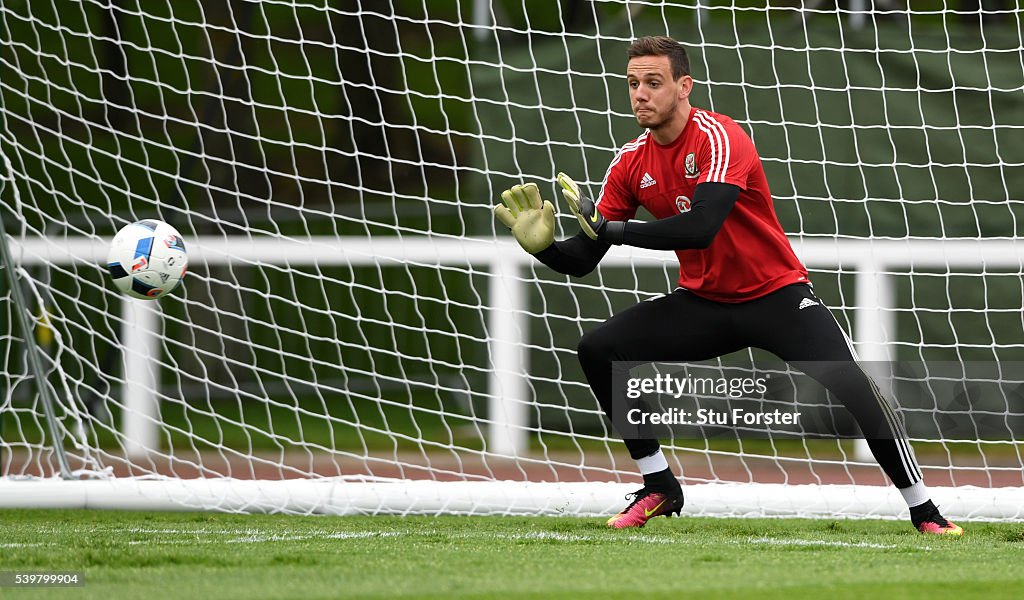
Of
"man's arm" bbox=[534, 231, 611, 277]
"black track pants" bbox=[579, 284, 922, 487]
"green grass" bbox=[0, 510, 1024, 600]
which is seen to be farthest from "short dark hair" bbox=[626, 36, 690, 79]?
"green grass" bbox=[0, 510, 1024, 600]

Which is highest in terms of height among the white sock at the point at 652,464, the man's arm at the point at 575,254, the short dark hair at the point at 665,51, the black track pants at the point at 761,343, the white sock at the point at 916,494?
the short dark hair at the point at 665,51

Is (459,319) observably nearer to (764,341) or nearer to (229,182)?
(229,182)

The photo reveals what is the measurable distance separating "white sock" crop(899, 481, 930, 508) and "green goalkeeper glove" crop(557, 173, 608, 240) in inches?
57.6

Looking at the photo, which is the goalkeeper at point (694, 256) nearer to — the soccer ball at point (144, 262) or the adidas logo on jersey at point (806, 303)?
the adidas logo on jersey at point (806, 303)

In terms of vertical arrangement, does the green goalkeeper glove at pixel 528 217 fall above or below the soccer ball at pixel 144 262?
below

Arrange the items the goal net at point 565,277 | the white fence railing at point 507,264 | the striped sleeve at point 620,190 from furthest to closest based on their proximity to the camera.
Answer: the white fence railing at point 507,264 < the goal net at point 565,277 < the striped sleeve at point 620,190

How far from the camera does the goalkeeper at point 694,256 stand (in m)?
4.75

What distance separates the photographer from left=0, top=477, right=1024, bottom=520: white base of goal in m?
5.76

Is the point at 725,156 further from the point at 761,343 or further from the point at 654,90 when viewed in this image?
the point at 761,343

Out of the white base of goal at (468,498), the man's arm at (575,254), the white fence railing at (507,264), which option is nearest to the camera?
the man's arm at (575,254)

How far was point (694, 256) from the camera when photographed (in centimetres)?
504

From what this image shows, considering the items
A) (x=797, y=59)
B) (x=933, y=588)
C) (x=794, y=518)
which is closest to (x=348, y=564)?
(x=933, y=588)

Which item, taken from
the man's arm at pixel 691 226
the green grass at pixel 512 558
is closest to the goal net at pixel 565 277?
the green grass at pixel 512 558

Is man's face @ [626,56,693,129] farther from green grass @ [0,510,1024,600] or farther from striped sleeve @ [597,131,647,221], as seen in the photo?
green grass @ [0,510,1024,600]
